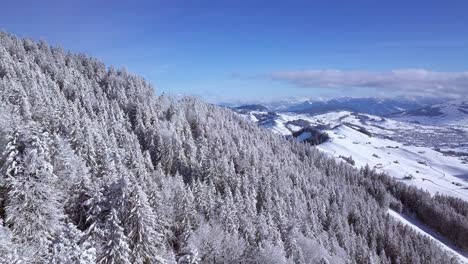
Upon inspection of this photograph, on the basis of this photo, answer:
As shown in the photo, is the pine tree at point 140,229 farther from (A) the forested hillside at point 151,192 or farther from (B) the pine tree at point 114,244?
(B) the pine tree at point 114,244

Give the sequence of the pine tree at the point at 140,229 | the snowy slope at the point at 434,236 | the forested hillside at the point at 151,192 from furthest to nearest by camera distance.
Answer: the snowy slope at the point at 434,236 → the pine tree at the point at 140,229 → the forested hillside at the point at 151,192

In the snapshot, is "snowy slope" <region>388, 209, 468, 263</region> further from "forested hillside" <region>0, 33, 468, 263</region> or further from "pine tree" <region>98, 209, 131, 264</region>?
"pine tree" <region>98, 209, 131, 264</region>

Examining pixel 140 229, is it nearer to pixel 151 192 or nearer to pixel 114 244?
pixel 114 244

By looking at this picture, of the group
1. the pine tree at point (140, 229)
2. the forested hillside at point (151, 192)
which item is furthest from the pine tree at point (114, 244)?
the pine tree at point (140, 229)

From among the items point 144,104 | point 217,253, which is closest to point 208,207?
point 217,253

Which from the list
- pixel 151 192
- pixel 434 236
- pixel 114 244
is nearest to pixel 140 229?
pixel 114 244

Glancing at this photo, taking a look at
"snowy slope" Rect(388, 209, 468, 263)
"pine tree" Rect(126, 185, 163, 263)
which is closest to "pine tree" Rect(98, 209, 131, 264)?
"pine tree" Rect(126, 185, 163, 263)
